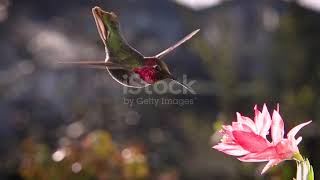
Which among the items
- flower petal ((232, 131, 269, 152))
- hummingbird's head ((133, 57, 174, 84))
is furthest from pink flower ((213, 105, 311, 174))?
hummingbird's head ((133, 57, 174, 84))

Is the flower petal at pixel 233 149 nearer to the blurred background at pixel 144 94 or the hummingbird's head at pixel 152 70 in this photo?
the hummingbird's head at pixel 152 70

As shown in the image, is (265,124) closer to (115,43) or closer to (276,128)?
(276,128)

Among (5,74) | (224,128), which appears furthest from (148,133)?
(224,128)

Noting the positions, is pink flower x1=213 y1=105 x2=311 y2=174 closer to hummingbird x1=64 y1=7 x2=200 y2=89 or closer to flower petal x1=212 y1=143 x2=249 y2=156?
flower petal x1=212 y1=143 x2=249 y2=156

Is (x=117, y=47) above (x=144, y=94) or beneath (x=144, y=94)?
above

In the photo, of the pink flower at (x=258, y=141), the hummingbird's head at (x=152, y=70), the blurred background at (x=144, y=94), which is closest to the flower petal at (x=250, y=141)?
the pink flower at (x=258, y=141)

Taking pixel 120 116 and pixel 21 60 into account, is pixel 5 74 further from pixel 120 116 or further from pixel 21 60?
pixel 120 116

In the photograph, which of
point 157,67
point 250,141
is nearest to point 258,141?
point 250,141
